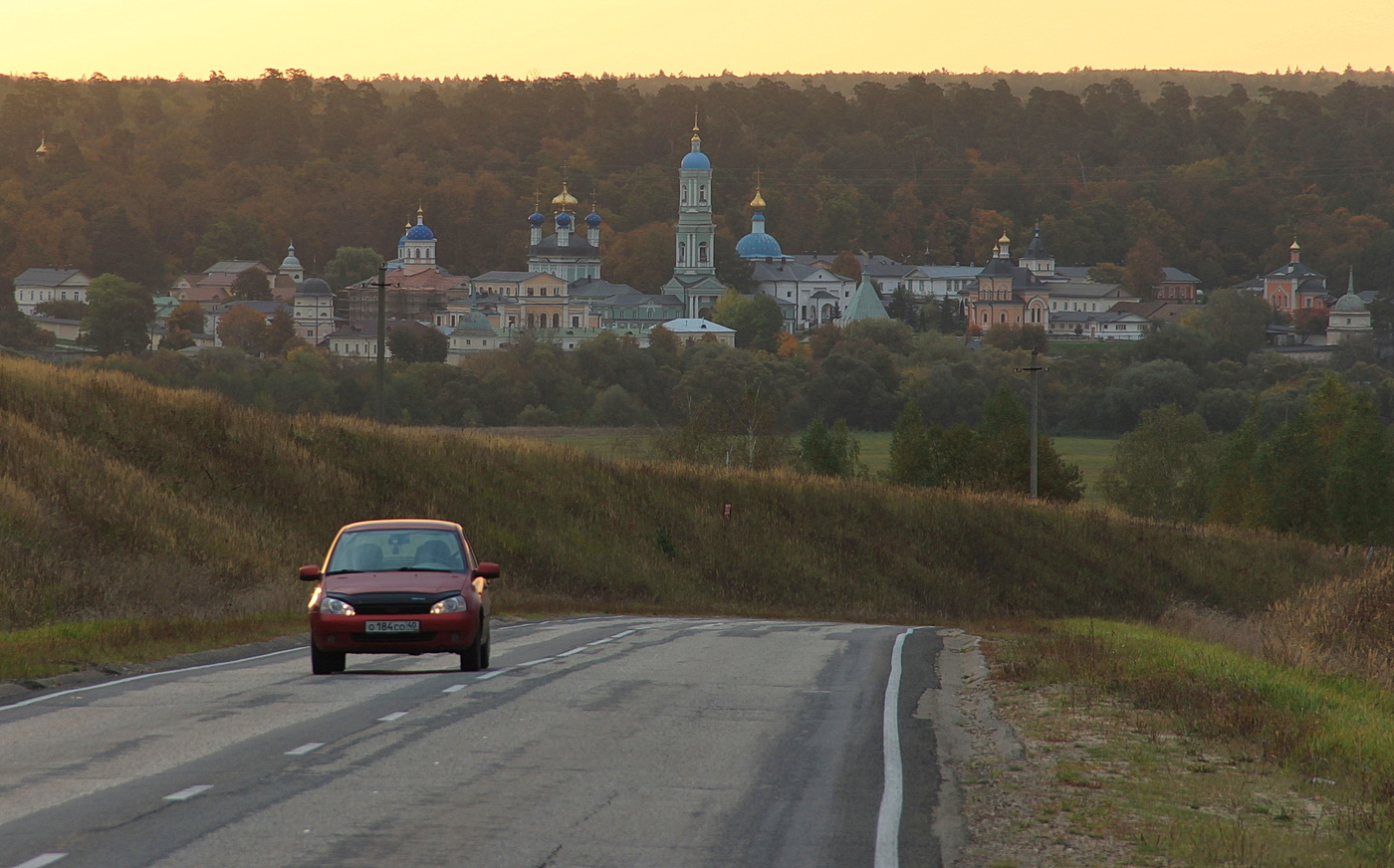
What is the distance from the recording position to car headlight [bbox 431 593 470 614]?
17031 millimetres

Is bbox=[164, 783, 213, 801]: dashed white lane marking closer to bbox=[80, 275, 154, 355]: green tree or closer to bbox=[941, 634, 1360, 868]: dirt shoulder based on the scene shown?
bbox=[941, 634, 1360, 868]: dirt shoulder

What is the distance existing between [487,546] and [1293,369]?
150 metres

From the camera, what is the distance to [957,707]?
15.5 meters

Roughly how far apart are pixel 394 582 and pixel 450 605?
0.65 m

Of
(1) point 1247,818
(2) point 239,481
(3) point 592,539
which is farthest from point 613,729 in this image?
(3) point 592,539

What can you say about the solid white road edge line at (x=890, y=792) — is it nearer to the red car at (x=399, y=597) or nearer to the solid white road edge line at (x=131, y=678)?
the red car at (x=399, y=597)

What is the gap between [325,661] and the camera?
1722 centimetres

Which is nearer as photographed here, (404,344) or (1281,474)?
(1281,474)

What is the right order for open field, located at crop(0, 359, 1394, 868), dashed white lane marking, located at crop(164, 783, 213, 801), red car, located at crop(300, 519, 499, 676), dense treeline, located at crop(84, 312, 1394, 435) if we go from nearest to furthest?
dashed white lane marking, located at crop(164, 783, 213, 801) → open field, located at crop(0, 359, 1394, 868) → red car, located at crop(300, 519, 499, 676) → dense treeline, located at crop(84, 312, 1394, 435)

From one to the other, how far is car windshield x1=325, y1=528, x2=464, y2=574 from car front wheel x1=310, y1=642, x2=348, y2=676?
3.02 feet

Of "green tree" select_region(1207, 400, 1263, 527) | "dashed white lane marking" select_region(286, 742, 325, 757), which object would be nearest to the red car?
"dashed white lane marking" select_region(286, 742, 325, 757)

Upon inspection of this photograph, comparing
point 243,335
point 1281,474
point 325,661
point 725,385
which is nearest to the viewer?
point 325,661

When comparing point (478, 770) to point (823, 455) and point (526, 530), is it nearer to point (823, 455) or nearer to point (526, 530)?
point (526, 530)

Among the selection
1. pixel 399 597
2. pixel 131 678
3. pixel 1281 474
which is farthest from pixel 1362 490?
pixel 131 678
